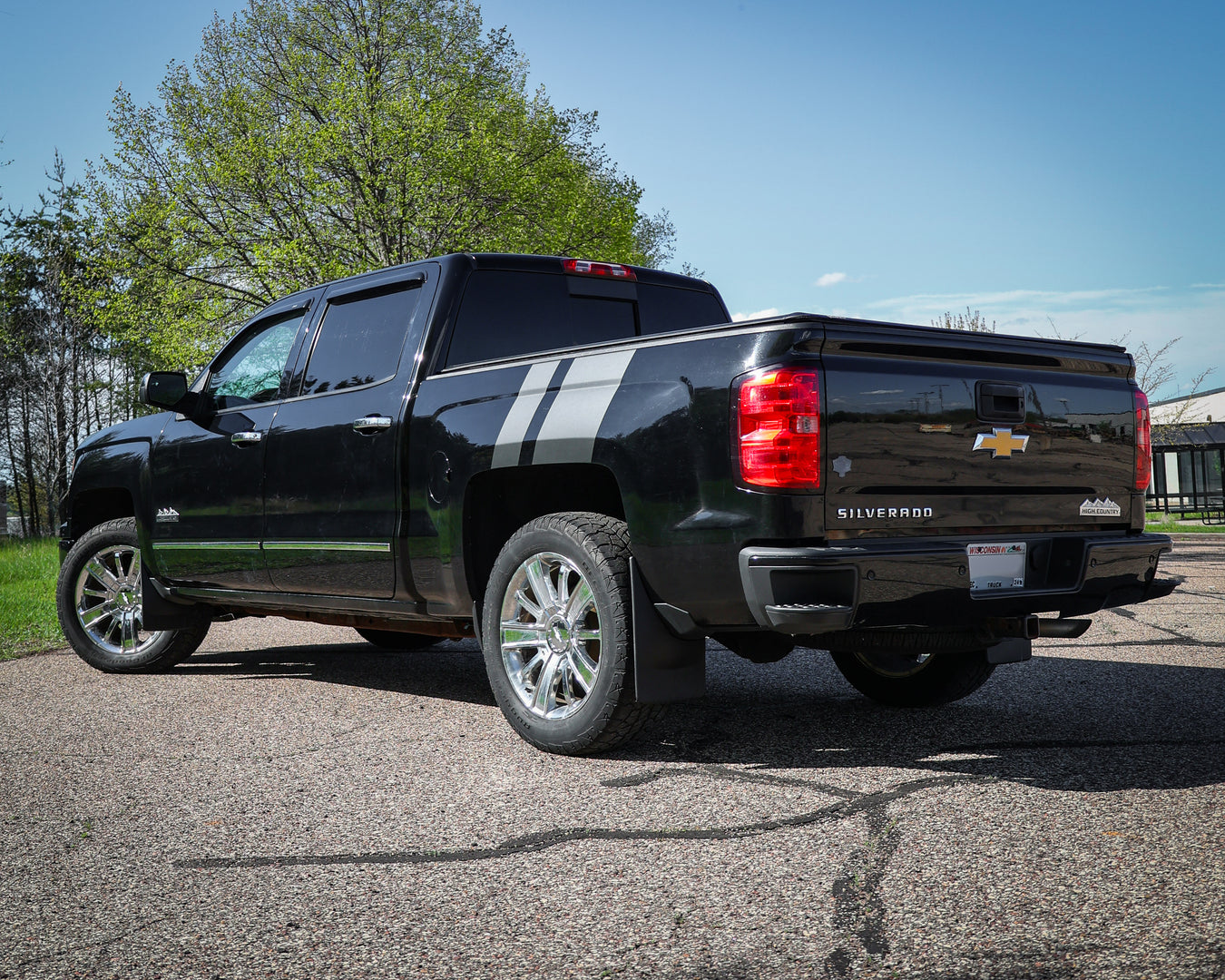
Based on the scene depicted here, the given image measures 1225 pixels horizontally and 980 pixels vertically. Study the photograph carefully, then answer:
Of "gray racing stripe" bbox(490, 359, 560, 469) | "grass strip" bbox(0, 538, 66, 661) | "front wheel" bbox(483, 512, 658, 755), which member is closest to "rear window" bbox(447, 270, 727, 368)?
"gray racing stripe" bbox(490, 359, 560, 469)

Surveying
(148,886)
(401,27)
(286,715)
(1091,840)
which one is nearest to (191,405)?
(286,715)

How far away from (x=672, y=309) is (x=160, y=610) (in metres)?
3.45

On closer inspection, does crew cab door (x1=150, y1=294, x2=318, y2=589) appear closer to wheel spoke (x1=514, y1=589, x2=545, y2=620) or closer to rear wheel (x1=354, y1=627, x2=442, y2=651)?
rear wheel (x1=354, y1=627, x2=442, y2=651)

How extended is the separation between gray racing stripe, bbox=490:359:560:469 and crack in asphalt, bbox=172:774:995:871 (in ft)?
5.39

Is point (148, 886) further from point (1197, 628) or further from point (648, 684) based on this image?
point (1197, 628)

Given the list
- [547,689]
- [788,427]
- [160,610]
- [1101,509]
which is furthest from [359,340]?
[1101,509]

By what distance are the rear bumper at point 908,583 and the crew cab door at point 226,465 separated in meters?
3.21

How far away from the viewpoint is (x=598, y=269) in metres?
6.04

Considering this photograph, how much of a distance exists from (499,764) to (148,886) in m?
1.55

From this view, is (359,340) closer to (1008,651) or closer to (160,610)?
(160,610)

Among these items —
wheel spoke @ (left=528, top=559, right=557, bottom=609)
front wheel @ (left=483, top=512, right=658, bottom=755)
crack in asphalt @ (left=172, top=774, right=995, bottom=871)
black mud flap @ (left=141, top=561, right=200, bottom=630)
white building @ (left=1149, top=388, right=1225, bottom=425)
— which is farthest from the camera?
white building @ (left=1149, top=388, right=1225, bottom=425)

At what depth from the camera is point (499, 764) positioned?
4.50 m

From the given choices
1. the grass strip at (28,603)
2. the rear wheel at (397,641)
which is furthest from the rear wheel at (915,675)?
the grass strip at (28,603)

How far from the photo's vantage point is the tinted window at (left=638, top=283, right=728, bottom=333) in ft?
20.4
